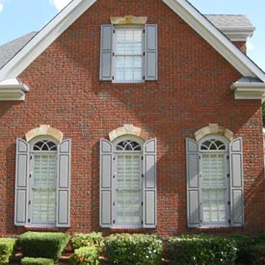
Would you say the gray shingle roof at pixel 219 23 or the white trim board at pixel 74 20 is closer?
the white trim board at pixel 74 20

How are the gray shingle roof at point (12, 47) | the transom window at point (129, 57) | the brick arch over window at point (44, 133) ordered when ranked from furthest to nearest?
the gray shingle roof at point (12, 47), the transom window at point (129, 57), the brick arch over window at point (44, 133)

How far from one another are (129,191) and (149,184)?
66 cm

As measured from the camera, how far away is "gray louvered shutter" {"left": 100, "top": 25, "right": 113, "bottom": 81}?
1352 centimetres

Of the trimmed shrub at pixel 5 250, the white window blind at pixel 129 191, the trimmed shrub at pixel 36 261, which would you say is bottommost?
the trimmed shrub at pixel 36 261

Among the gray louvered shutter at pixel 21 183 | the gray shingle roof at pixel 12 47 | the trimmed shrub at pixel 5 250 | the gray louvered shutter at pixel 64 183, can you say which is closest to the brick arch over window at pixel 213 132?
the gray louvered shutter at pixel 64 183

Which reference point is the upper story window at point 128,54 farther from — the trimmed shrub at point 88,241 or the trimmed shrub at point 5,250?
the trimmed shrub at point 5,250

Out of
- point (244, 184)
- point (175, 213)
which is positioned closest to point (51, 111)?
point (175, 213)

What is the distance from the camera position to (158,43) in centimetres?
1366

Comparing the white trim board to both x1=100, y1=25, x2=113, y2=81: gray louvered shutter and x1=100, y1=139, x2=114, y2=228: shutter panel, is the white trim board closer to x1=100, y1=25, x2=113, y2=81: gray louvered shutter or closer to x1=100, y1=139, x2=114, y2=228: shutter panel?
x1=100, y1=25, x2=113, y2=81: gray louvered shutter

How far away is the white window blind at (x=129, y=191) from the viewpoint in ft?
43.2

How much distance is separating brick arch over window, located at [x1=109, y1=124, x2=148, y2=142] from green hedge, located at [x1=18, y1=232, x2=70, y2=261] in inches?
132

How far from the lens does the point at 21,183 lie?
43.6ft

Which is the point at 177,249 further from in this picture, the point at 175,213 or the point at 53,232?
the point at 53,232

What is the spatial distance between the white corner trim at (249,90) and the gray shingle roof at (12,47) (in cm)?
920
